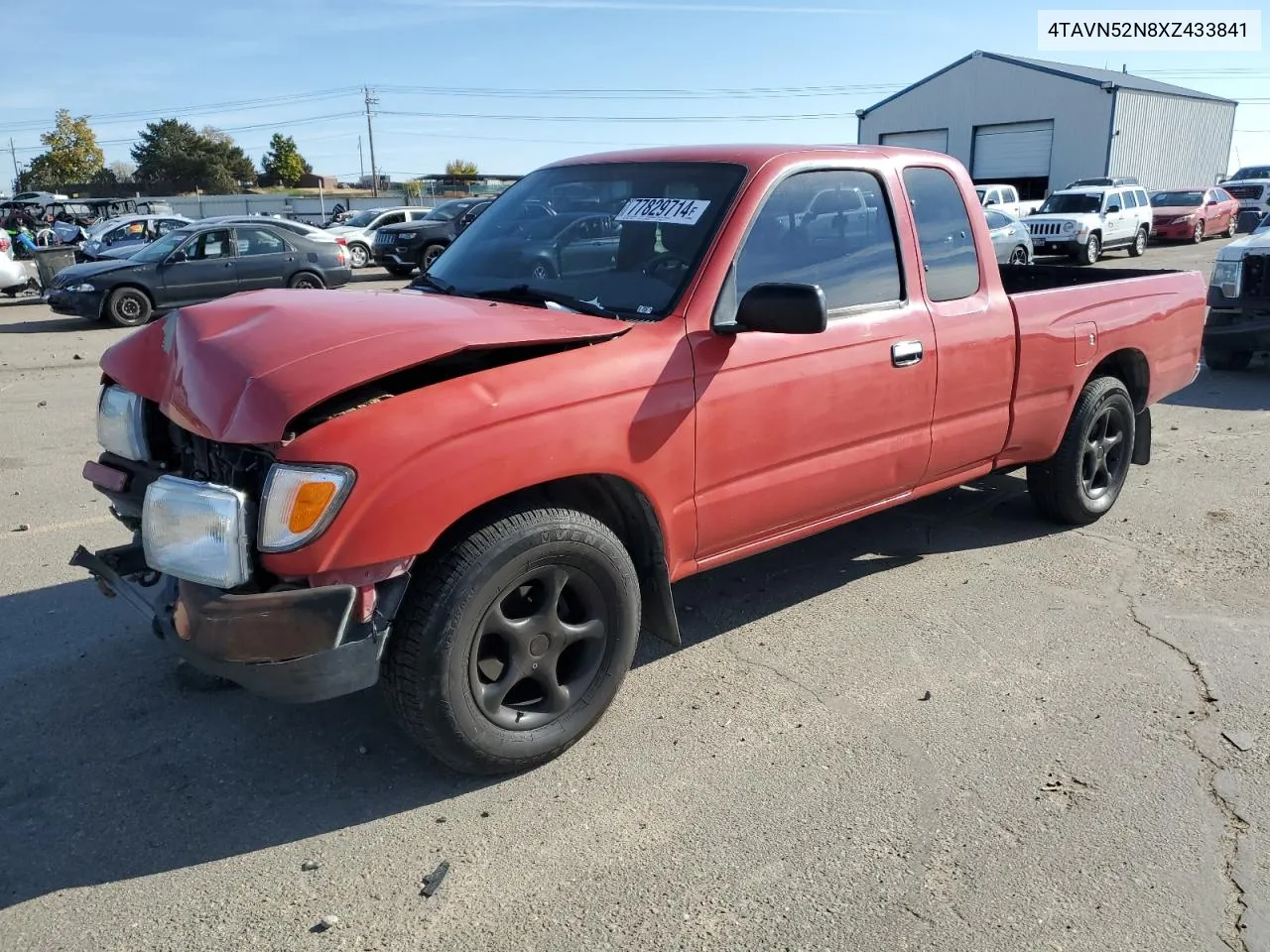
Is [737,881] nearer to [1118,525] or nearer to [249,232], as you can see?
[1118,525]

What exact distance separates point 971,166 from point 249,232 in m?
39.2

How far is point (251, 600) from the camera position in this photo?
8.65 ft

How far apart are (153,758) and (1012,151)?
48.7 metres

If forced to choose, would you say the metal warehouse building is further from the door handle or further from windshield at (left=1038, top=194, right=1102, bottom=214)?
the door handle

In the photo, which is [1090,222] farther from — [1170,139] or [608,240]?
[1170,139]

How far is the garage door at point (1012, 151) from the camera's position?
146 feet

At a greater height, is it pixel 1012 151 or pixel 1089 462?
pixel 1012 151

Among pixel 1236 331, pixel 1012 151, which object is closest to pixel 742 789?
pixel 1236 331

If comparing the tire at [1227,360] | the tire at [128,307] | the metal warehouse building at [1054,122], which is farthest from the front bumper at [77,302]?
the metal warehouse building at [1054,122]

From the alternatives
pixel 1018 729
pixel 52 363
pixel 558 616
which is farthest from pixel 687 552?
pixel 52 363

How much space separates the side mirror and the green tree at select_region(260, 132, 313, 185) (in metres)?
90.1

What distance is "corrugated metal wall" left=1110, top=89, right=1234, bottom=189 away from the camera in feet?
142

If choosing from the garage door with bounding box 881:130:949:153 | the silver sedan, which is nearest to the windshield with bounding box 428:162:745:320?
the silver sedan

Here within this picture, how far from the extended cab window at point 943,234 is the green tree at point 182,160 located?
8158 cm
